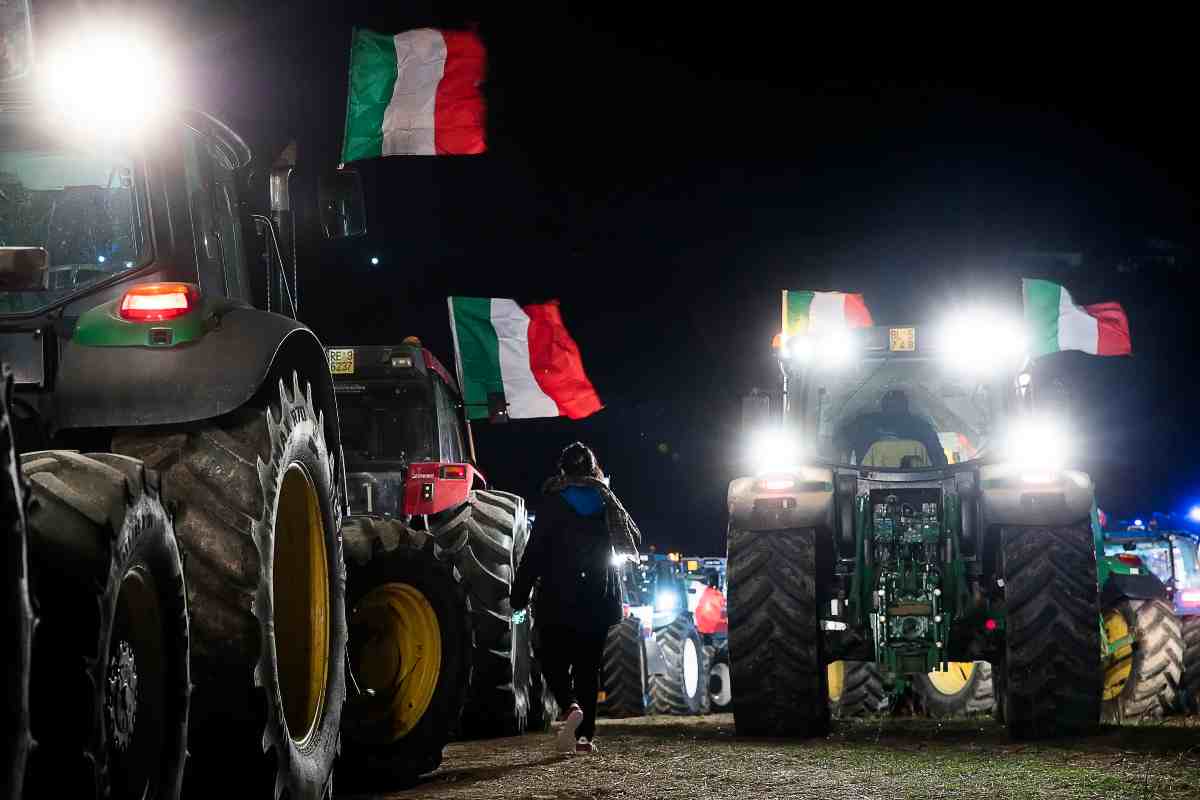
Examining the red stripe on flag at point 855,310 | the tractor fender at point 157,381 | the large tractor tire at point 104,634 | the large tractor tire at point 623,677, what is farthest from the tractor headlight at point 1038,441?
the red stripe on flag at point 855,310

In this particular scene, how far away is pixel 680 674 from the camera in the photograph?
17453 millimetres

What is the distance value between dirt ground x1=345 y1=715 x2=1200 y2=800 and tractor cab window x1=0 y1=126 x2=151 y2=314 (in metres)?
2.89

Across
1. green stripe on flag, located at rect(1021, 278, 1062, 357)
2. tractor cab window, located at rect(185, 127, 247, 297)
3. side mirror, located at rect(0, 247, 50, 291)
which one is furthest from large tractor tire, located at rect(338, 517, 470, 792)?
green stripe on flag, located at rect(1021, 278, 1062, 357)

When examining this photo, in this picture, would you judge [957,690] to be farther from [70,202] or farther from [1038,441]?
[70,202]

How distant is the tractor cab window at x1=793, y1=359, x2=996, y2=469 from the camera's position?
423 inches

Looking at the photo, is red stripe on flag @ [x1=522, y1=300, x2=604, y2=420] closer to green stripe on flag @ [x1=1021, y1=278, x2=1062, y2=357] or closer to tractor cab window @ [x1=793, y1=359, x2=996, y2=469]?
green stripe on flag @ [x1=1021, y1=278, x2=1062, y2=357]

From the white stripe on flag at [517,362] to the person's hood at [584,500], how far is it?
1041 centimetres

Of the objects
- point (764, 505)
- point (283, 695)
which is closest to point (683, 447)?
point (764, 505)

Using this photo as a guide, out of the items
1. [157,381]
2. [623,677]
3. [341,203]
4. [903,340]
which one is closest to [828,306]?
[623,677]

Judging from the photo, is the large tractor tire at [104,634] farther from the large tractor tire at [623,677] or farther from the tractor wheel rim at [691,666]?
the tractor wheel rim at [691,666]

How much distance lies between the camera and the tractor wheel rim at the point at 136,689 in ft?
11.1

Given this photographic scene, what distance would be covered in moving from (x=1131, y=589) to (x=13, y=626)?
1168cm

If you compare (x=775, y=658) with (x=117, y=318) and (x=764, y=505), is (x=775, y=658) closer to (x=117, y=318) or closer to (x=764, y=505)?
(x=764, y=505)

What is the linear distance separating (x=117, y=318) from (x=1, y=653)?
2.03 metres
